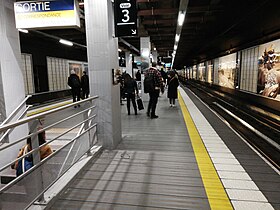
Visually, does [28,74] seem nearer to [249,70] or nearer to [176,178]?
[176,178]

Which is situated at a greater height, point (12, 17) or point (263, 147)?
point (12, 17)

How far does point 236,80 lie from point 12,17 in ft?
37.7

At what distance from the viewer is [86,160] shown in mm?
3059

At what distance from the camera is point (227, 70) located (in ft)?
45.7

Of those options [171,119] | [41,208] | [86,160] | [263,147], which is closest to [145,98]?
[171,119]

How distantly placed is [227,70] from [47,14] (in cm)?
1276

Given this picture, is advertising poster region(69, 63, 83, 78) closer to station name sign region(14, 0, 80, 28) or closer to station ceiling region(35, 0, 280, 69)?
station ceiling region(35, 0, 280, 69)

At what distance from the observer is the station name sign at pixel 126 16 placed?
3.51 metres

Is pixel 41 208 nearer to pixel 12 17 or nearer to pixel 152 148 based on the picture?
pixel 152 148

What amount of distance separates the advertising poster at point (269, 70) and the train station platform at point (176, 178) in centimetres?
474

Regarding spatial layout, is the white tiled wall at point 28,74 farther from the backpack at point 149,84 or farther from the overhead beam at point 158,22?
the backpack at point 149,84

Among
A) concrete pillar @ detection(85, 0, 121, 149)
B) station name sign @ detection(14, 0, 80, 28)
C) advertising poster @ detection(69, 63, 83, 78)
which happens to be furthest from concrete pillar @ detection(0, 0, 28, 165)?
advertising poster @ detection(69, 63, 83, 78)

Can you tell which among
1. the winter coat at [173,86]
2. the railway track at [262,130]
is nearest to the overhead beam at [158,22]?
the winter coat at [173,86]

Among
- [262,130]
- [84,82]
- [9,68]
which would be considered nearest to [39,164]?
[9,68]
